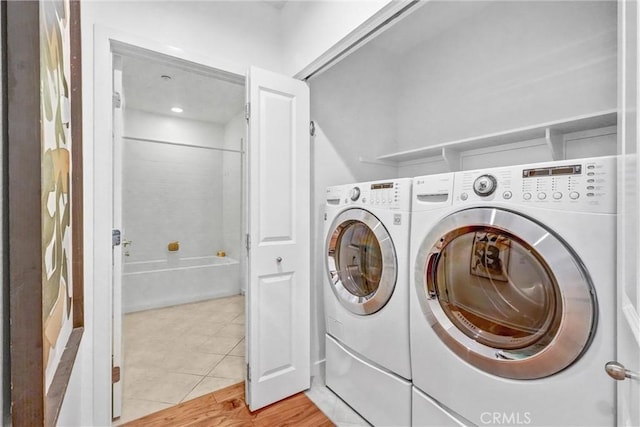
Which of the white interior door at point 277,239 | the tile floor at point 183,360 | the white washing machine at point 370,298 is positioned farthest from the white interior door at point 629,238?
the white interior door at point 277,239

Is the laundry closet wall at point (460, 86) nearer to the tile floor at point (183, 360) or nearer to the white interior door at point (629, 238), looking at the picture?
the tile floor at point (183, 360)

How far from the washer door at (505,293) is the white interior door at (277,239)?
81cm

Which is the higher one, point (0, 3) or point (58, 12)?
point (58, 12)

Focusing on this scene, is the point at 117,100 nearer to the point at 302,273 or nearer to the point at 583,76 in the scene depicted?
the point at 302,273

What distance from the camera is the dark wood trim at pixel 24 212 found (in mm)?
381

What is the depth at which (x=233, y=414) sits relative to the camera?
5.20ft

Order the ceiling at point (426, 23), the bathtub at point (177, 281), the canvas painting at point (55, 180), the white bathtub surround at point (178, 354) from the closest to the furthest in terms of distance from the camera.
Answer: the canvas painting at point (55, 180), the white bathtub surround at point (178, 354), the ceiling at point (426, 23), the bathtub at point (177, 281)

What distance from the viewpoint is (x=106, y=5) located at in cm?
137

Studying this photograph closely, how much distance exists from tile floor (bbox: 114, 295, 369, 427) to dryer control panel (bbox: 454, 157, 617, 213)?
1410mm

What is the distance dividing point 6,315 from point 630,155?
4.07 feet

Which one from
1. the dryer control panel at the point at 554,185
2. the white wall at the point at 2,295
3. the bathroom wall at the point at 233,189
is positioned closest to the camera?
the white wall at the point at 2,295

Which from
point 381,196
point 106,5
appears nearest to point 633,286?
point 381,196

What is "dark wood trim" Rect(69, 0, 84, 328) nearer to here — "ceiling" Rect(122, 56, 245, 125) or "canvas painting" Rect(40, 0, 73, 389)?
"canvas painting" Rect(40, 0, 73, 389)

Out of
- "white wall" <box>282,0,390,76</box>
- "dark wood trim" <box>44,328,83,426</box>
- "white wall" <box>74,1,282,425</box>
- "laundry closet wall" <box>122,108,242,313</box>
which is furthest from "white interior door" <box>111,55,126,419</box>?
"laundry closet wall" <box>122,108,242,313</box>
